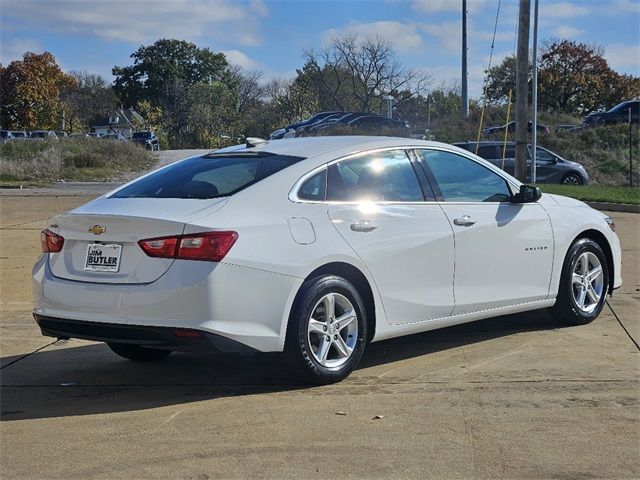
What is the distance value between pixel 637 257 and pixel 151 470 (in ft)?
28.3

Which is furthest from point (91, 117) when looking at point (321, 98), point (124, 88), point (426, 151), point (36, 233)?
point (426, 151)

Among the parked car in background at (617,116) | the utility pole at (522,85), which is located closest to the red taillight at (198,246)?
the utility pole at (522,85)

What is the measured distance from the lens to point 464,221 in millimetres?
6035

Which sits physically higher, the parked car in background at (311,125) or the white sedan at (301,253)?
the parked car in background at (311,125)

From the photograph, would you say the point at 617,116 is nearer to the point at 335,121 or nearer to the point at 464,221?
the point at 335,121

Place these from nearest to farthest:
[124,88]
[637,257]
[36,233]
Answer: [637,257] → [36,233] → [124,88]

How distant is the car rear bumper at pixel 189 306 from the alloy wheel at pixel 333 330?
0.96 ft

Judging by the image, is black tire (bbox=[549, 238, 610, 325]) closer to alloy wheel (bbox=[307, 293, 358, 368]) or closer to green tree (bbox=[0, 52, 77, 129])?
alloy wheel (bbox=[307, 293, 358, 368])

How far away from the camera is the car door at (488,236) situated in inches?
238

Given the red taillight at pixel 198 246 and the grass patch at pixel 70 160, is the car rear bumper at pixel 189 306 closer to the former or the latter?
the red taillight at pixel 198 246

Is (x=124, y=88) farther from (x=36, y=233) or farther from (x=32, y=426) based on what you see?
(x=32, y=426)

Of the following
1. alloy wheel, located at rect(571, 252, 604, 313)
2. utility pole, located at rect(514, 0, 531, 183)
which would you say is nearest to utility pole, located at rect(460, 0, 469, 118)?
utility pole, located at rect(514, 0, 531, 183)

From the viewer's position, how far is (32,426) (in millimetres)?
4594

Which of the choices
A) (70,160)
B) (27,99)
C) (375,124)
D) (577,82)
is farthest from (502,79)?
(27,99)
